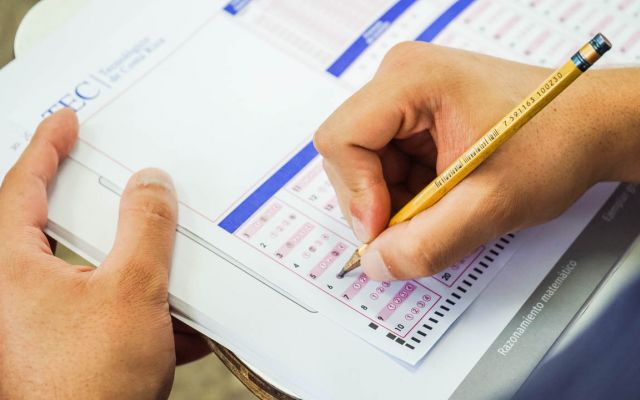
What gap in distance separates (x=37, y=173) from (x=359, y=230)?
26cm

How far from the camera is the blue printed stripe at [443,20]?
0.68 metres

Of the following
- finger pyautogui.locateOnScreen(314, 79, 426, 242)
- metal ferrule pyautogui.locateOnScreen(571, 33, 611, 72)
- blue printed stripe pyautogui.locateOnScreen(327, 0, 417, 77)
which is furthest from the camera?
blue printed stripe pyautogui.locateOnScreen(327, 0, 417, 77)

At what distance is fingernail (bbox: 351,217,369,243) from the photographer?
0.53 meters

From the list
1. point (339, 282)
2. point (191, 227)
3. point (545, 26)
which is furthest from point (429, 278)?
point (545, 26)

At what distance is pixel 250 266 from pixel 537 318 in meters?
0.22

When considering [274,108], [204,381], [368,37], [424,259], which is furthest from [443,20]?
[204,381]

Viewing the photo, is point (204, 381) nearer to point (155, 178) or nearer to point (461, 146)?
point (155, 178)

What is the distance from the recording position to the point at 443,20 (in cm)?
69

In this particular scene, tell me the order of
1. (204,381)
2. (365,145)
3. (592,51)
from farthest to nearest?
(204,381), (365,145), (592,51)

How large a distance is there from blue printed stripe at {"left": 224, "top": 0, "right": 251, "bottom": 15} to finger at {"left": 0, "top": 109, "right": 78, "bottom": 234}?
0.18m

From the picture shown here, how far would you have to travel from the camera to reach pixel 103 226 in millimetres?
569

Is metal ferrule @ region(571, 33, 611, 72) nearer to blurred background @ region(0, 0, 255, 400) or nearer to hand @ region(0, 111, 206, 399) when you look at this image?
hand @ region(0, 111, 206, 399)

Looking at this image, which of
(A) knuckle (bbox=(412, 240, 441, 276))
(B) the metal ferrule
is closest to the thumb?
(A) knuckle (bbox=(412, 240, 441, 276))

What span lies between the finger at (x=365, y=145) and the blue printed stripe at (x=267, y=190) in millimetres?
70
